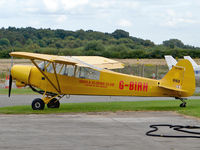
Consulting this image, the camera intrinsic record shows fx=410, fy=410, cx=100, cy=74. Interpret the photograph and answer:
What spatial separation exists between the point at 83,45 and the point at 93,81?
64.8m

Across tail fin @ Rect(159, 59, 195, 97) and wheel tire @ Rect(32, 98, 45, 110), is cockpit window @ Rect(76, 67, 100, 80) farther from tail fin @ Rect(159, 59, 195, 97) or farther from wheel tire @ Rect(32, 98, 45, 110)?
tail fin @ Rect(159, 59, 195, 97)

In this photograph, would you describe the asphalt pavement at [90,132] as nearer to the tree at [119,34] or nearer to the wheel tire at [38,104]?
the wheel tire at [38,104]

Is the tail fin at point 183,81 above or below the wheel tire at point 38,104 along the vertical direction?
above

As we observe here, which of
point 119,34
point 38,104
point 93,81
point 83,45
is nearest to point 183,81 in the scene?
point 93,81

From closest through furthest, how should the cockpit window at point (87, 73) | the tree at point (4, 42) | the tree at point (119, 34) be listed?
1. the cockpit window at point (87, 73)
2. the tree at point (4, 42)
3. the tree at point (119, 34)

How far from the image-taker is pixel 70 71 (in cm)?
1747

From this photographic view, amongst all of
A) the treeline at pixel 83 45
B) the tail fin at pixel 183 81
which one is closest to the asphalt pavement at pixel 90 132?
the tail fin at pixel 183 81

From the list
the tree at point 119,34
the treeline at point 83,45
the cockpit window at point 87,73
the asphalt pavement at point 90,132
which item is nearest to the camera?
the asphalt pavement at point 90,132

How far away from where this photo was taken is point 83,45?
81.8 meters

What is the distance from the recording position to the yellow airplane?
1695 centimetres

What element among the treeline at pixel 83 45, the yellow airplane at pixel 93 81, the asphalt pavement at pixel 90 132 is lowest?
the asphalt pavement at pixel 90 132

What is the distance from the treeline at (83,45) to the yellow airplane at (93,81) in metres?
44.6

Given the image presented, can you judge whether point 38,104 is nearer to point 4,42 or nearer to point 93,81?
point 93,81

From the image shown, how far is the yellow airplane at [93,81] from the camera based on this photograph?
16953 millimetres
